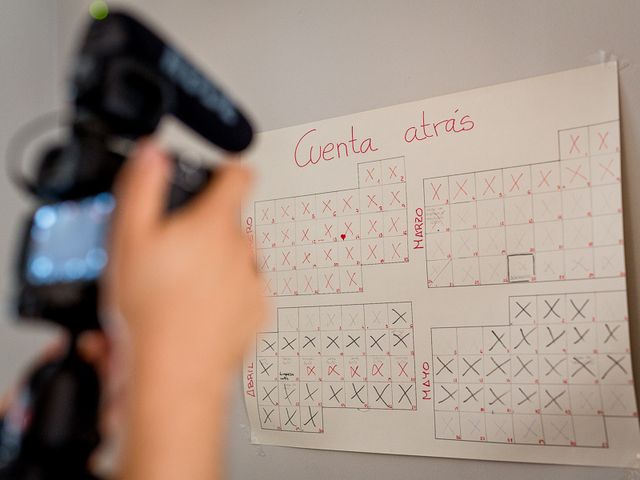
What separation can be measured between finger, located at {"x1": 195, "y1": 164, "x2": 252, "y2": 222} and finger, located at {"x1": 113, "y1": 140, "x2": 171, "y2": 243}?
0.03 meters

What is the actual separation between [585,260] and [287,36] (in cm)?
92

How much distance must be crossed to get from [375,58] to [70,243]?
1.14 meters

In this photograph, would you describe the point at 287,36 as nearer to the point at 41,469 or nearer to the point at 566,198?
the point at 566,198

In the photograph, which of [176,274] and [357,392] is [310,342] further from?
[176,274]

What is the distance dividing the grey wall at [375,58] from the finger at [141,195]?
3.34ft

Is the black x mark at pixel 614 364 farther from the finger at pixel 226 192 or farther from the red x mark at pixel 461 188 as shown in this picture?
the finger at pixel 226 192

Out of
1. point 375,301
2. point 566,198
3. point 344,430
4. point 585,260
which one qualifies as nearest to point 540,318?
point 585,260

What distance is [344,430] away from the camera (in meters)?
1.47

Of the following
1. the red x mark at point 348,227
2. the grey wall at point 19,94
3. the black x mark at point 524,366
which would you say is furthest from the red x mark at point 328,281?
the grey wall at point 19,94

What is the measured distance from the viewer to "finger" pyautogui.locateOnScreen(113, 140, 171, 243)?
0.48 meters

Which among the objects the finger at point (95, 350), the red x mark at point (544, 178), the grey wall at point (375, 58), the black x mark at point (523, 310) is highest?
the grey wall at point (375, 58)

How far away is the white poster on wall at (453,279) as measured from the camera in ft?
4.07

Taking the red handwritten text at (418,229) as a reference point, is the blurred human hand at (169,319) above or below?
below

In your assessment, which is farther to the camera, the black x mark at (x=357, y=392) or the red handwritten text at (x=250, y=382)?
the red handwritten text at (x=250, y=382)
